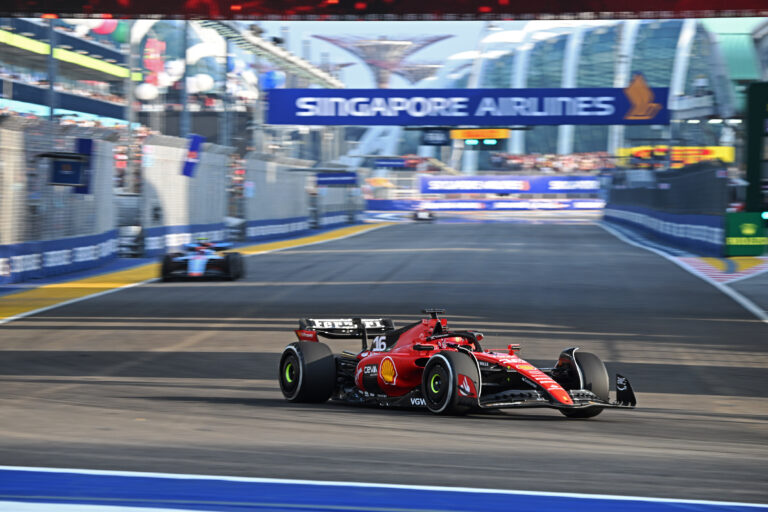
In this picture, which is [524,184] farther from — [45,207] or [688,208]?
[45,207]

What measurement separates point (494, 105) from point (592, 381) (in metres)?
37.8

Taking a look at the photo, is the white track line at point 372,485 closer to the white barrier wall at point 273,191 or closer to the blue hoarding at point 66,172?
the blue hoarding at point 66,172

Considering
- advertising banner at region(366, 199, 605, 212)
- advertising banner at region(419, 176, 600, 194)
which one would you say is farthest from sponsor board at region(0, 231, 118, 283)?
advertising banner at region(419, 176, 600, 194)

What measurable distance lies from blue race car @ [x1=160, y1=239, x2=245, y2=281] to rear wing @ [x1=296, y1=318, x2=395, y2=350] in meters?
14.3

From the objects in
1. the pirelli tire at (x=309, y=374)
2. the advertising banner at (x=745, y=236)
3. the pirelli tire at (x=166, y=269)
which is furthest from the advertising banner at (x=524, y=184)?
the pirelli tire at (x=309, y=374)

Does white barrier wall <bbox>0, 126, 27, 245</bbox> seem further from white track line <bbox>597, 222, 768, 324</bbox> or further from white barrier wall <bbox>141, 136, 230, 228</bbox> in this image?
white track line <bbox>597, 222, 768, 324</bbox>

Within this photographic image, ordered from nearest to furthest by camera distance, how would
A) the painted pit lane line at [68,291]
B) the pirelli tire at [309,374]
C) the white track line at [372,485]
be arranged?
the white track line at [372,485] < the pirelli tire at [309,374] < the painted pit lane line at [68,291]

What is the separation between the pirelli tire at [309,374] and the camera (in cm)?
971

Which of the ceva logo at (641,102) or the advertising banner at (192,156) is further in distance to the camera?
the ceva logo at (641,102)

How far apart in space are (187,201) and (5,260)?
47.5ft

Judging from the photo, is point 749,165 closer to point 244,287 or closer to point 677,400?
point 244,287

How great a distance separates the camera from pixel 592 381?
887 centimetres

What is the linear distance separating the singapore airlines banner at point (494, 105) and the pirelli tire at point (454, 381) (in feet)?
123

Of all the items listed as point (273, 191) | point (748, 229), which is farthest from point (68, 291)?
point (273, 191)
